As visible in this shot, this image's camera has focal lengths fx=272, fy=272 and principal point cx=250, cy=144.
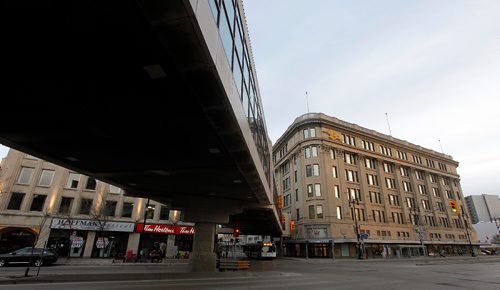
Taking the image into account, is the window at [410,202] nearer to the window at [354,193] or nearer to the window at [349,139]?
the window at [354,193]

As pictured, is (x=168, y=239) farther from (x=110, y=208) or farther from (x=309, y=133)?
(x=309, y=133)

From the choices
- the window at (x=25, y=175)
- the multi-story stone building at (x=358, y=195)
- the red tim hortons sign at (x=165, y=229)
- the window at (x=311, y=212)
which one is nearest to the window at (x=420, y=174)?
the multi-story stone building at (x=358, y=195)

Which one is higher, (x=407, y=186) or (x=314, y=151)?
(x=314, y=151)

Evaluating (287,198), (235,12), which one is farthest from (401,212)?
(235,12)

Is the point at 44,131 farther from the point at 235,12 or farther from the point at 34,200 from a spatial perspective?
the point at 34,200

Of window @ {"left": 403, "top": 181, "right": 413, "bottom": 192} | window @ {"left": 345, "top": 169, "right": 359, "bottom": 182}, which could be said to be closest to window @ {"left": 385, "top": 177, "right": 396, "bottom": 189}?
window @ {"left": 403, "top": 181, "right": 413, "bottom": 192}

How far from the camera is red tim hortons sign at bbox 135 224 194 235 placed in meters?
38.0

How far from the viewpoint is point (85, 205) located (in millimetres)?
36375

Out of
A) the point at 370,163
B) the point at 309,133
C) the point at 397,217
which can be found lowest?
the point at 397,217

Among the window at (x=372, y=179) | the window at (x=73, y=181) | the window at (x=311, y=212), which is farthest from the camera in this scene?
the window at (x=372, y=179)

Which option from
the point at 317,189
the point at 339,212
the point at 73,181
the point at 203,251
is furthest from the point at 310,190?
the point at 73,181

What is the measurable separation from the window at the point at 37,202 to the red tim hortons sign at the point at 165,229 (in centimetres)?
1190

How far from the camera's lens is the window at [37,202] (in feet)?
112

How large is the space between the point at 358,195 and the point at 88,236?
48100 millimetres
